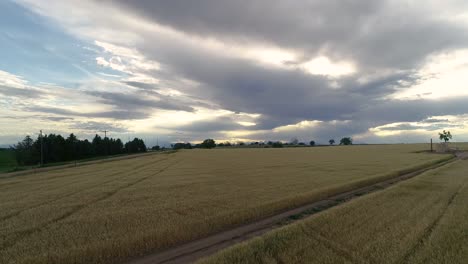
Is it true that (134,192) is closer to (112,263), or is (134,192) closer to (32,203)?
(32,203)

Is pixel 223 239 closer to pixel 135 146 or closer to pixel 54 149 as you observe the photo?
pixel 54 149

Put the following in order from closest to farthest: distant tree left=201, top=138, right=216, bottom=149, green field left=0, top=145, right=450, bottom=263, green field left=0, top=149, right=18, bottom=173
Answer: green field left=0, top=145, right=450, bottom=263 < green field left=0, top=149, right=18, bottom=173 < distant tree left=201, top=138, right=216, bottom=149

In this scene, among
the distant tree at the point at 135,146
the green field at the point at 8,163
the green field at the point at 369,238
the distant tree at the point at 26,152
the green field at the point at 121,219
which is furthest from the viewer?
the distant tree at the point at 135,146

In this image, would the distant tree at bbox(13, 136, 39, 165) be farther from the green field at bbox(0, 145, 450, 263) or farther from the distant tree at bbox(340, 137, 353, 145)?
the distant tree at bbox(340, 137, 353, 145)

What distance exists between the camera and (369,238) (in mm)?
8422

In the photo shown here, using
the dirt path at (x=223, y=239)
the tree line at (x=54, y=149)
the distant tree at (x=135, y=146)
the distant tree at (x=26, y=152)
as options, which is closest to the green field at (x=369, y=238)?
the dirt path at (x=223, y=239)

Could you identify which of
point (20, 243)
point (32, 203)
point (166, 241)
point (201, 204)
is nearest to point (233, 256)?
point (166, 241)

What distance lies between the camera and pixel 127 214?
12.2 meters

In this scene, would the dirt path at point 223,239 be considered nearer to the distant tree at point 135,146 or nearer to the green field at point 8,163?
the green field at point 8,163

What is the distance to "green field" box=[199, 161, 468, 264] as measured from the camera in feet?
23.3

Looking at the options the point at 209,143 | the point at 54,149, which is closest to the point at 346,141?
the point at 209,143

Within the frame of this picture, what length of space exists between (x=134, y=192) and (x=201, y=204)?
7.62 m

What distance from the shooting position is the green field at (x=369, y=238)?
280 inches

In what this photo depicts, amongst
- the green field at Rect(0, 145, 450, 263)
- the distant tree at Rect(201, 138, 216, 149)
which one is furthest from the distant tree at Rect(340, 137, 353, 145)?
the green field at Rect(0, 145, 450, 263)
